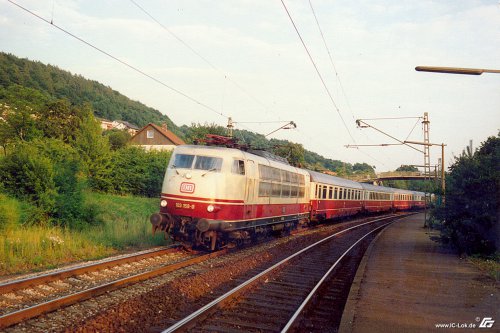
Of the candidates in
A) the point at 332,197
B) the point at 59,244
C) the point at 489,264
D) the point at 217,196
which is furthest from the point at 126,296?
the point at 332,197

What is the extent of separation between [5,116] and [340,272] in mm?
51316

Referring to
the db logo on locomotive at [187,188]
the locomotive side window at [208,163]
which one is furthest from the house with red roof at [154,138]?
the db logo on locomotive at [187,188]

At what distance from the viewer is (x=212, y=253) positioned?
42.9 ft


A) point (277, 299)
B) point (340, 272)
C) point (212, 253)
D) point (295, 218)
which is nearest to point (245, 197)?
point (212, 253)

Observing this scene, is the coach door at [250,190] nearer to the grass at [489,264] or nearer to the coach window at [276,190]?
the coach window at [276,190]

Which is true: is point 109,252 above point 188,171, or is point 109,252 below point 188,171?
below

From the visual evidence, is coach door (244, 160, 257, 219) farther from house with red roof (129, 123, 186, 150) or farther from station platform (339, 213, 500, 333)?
house with red roof (129, 123, 186, 150)

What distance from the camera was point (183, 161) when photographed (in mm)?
13352

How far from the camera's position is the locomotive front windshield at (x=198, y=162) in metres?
13.0

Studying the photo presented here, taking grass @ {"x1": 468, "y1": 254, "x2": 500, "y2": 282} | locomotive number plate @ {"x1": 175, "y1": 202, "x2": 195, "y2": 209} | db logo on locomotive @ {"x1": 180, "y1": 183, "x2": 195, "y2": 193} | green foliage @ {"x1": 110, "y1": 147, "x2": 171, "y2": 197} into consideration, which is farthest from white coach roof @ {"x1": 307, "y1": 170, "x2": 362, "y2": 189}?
green foliage @ {"x1": 110, "y1": 147, "x2": 171, "y2": 197}

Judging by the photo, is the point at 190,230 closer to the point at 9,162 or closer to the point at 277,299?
the point at 277,299

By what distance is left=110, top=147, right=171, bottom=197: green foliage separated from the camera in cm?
3562

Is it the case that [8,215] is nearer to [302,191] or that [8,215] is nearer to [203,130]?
[302,191]

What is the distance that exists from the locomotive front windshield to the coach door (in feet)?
3.93
